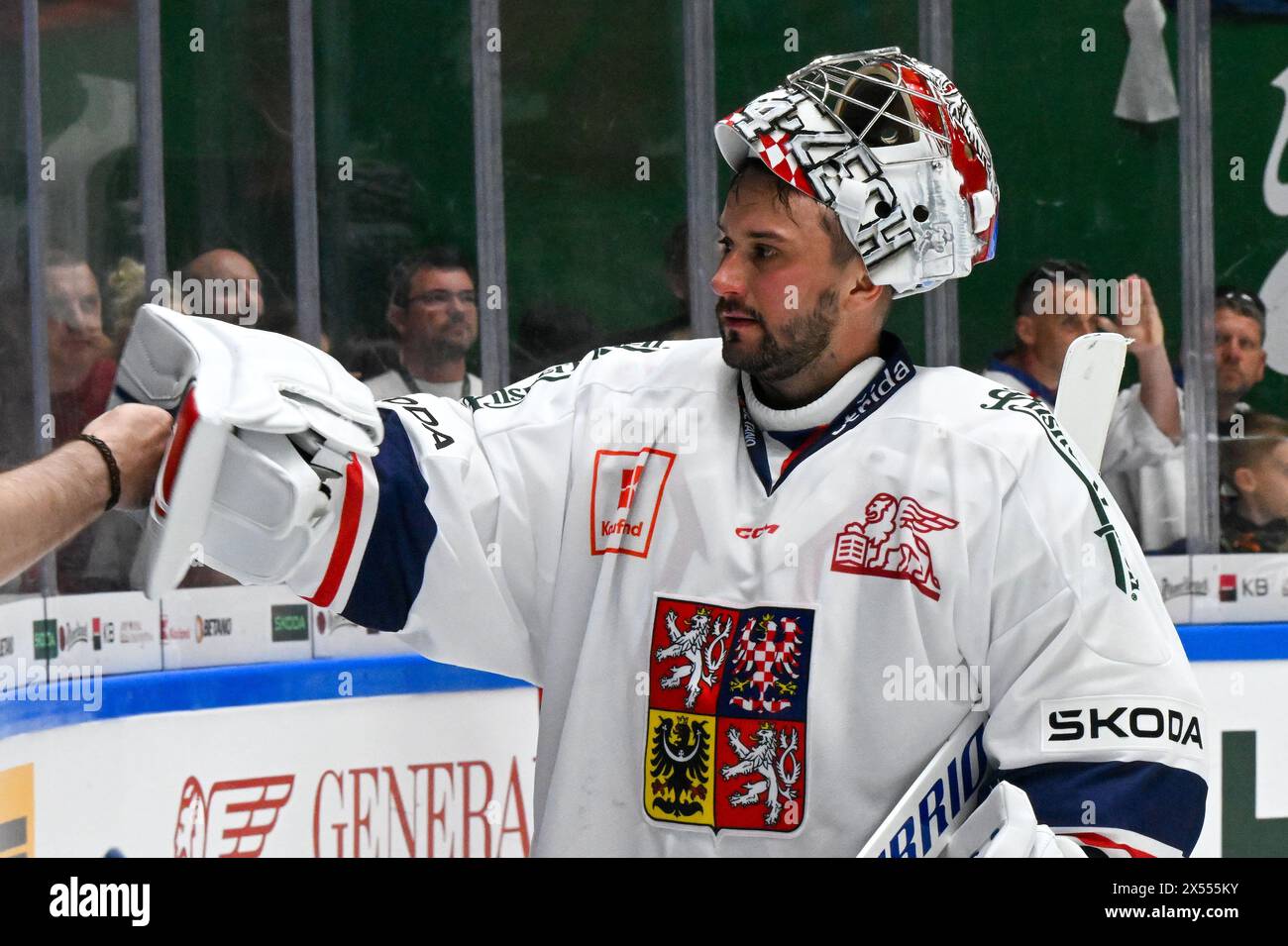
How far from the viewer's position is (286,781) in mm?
2990

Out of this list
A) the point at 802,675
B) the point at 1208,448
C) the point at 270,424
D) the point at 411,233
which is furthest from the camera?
the point at 1208,448

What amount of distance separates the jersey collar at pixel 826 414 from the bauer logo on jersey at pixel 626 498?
Answer: 10cm

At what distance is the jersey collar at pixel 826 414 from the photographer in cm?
174

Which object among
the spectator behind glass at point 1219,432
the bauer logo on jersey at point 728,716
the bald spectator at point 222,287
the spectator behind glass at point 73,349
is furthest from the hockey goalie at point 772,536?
the spectator behind glass at point 1219,432

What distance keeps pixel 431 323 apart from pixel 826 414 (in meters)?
1.99

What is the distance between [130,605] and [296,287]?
0.84 metres

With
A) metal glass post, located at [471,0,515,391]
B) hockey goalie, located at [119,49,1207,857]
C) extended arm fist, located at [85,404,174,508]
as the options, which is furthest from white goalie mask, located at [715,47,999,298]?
metal glass post, located at [471,0,515,391]

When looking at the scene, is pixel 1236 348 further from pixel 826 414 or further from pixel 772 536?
pixel 772 536

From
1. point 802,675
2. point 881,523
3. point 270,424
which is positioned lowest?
point 802,675

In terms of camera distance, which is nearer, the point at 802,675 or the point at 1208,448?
the point at 802,675

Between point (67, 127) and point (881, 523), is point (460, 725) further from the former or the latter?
point (881, 523)
